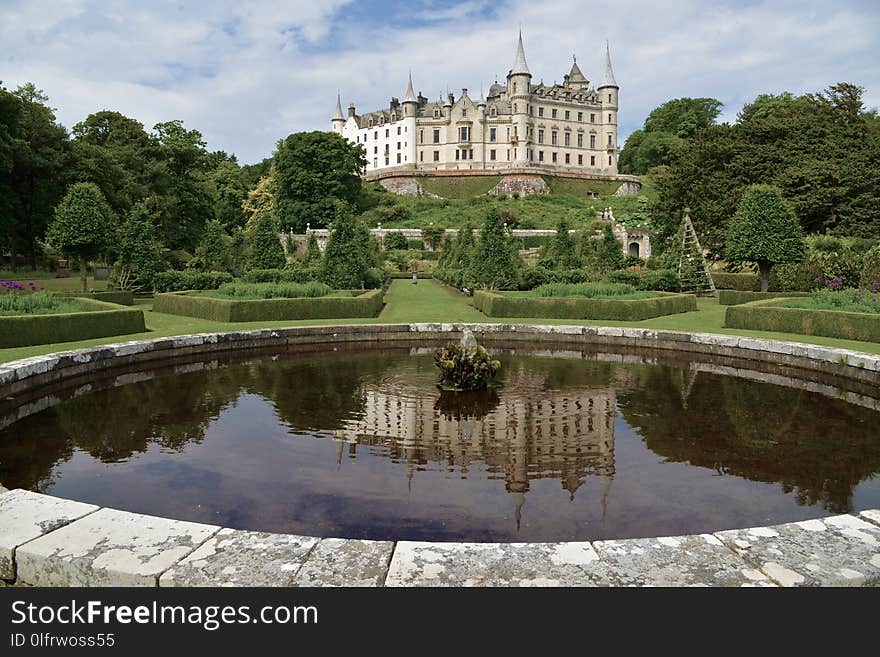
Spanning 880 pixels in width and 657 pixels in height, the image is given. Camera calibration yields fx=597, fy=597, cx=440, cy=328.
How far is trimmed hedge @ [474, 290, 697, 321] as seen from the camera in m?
17.9

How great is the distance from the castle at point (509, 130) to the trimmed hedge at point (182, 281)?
5687 centimetres

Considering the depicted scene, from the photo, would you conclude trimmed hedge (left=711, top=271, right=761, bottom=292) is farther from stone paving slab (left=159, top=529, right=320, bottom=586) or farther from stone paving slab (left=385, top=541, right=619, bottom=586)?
stone paving slab (left=159, top=529, right=320, bottom=586)

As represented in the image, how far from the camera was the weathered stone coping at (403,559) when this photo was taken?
3.21 metres

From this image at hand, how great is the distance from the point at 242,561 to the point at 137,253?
2505 centimetres

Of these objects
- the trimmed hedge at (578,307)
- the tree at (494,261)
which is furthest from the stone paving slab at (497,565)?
the tree at (494,261)

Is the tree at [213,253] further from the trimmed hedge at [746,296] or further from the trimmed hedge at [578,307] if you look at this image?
the trimmed hedge at [746,296]

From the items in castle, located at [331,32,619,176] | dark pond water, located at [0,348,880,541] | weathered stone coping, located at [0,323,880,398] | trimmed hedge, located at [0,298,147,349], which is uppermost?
castle, located at [331,32,619,176]

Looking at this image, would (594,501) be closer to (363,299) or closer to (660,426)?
(660,426)

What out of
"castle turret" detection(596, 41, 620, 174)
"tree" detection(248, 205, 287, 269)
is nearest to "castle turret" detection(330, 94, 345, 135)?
"castle turret" detection(596, 41, 620, 174)

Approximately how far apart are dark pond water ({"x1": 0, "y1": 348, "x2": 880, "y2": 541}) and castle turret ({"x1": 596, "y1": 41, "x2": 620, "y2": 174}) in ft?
267

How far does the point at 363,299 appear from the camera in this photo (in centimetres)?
1841

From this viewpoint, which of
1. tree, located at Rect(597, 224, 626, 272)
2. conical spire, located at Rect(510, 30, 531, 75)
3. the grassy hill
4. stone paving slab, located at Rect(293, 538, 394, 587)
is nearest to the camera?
stone paving slab, located at Rect(293, 538, 394, 587)

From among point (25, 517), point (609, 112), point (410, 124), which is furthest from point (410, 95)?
point (25, 517)
